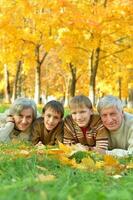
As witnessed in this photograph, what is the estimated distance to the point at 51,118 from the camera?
5.93m

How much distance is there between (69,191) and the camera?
2.24 meters

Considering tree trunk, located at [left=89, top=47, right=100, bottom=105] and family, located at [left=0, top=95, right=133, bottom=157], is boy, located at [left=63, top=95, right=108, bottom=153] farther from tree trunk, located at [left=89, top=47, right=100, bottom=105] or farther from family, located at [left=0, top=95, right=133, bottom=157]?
tree trunk, located at [left=89, top=47, right=100, bottom=105]

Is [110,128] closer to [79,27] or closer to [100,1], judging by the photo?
[79,27]

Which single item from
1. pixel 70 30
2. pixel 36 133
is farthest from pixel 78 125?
pixel 70 30

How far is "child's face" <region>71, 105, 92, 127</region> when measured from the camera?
5.56 metres

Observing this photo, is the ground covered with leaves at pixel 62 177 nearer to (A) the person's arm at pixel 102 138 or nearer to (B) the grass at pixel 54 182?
(B) the grass at pixel 54 182

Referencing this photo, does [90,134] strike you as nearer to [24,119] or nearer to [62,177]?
[24,119]

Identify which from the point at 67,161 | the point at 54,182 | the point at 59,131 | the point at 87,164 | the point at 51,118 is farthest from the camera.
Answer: the point at 59,131

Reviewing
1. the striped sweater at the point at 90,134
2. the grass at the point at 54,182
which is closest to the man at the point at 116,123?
the striped sweater at the point at 90,134

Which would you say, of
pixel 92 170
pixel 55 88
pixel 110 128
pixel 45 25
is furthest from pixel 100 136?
pixel 55 88

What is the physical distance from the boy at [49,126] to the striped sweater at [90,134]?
14cm

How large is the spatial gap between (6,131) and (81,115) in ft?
3.88

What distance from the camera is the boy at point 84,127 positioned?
556cm

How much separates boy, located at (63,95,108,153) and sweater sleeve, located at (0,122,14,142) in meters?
0.80
